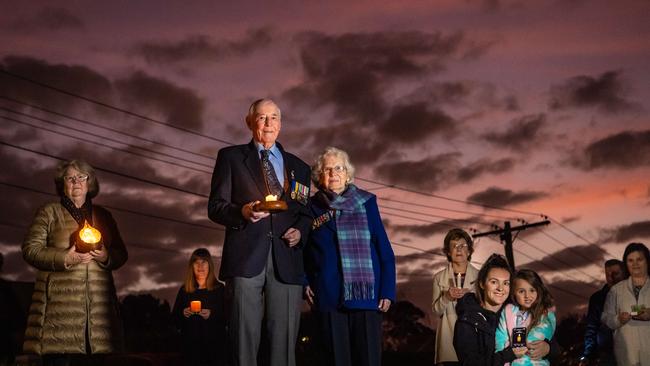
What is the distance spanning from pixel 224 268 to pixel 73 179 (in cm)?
178

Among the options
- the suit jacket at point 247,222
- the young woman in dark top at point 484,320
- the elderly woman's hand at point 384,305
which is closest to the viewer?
the suit jacket at point 247,222

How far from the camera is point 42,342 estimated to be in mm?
6785

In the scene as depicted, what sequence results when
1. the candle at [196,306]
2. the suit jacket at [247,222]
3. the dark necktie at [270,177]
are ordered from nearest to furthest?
the suit jacket at [247,222] < the dark necktie at [270,177] < the candle at [196,306]

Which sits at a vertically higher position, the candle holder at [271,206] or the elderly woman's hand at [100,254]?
the elderly woman's hand at [100,254]

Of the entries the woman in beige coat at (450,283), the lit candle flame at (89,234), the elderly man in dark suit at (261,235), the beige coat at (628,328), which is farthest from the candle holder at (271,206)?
the beige coat at (628,328)

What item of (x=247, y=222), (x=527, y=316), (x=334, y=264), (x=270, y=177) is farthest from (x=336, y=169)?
(x=527, y=316)

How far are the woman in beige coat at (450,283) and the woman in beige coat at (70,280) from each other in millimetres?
3493

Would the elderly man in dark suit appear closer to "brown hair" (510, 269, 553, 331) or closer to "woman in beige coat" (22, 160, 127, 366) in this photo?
"woman in beige coat" (22, 160, 127, 366)

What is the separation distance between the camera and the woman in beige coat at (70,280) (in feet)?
22.3

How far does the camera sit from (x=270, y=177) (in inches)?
239

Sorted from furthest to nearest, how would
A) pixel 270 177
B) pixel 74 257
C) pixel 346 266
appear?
pixel 74 257 → pixel 346 266 → pixel 270 177

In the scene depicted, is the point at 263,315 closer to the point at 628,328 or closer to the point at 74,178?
the point at 74,178

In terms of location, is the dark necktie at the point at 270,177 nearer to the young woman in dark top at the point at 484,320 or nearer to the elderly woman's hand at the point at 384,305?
the elderly woman's hand at the point at 384,305

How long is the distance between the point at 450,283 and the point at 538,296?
A: 2.08 metres
